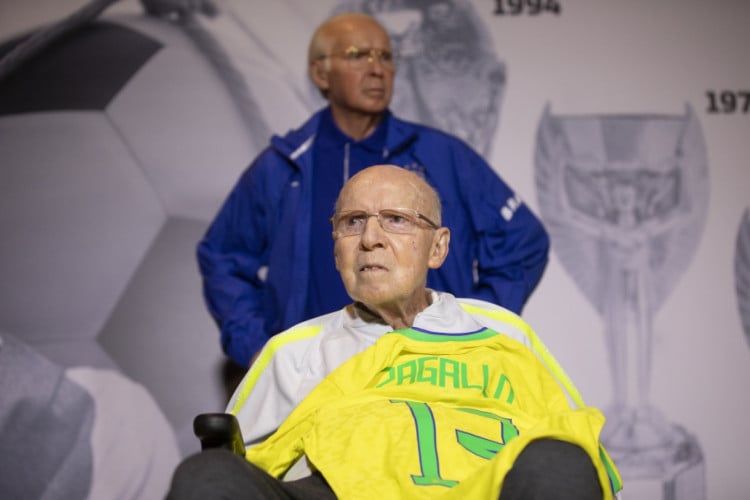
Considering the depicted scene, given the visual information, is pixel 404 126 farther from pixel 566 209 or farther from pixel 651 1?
pixel 651 1

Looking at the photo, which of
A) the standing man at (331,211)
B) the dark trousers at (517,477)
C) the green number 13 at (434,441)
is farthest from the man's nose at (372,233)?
the standing man at (331,211)

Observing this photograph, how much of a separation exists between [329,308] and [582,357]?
935 millimetres

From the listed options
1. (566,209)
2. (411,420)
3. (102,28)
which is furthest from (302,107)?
(411,420)

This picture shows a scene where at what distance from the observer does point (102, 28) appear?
345 cm

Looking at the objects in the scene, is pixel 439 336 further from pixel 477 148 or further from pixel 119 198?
pixel 119 198

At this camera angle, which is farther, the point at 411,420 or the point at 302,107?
the point at 302,107

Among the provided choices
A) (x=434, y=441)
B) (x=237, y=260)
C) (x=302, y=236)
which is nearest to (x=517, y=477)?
(x=434, y=441)

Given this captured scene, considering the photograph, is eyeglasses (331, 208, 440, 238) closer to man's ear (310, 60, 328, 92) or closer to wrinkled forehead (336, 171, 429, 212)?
wrinkled forehead (336, 171, 429, 212)

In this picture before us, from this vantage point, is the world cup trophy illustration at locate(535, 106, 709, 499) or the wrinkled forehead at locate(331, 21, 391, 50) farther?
the world cup trophy illustration at locate(535, 106, 709, 499)

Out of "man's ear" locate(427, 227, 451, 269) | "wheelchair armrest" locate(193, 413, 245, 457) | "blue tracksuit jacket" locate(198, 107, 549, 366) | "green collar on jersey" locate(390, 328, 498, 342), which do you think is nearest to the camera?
"wheelchair armrest" locate(193, 413, 245, 457)

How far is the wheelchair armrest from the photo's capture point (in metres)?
1.59

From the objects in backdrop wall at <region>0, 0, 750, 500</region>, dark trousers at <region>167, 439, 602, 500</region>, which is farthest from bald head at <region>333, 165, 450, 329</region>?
backdrop wall at <region>0, 0, 750, 500</region>

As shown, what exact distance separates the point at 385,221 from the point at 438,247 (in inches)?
6.3

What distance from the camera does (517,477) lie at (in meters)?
1.44
